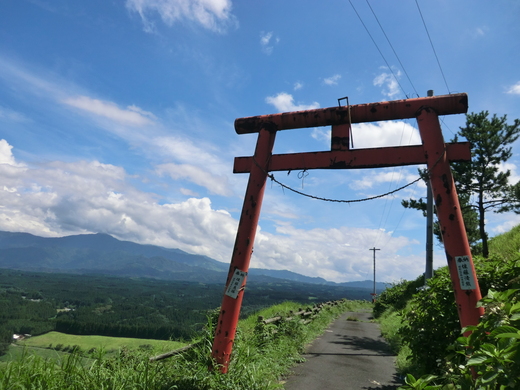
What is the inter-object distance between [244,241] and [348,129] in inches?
99.7

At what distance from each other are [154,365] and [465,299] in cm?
424

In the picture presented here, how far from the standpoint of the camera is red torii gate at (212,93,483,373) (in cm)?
407

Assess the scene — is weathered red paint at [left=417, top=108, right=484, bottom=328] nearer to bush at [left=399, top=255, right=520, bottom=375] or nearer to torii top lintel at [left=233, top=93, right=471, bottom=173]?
torii top lintel at [left=233, top=93, right=471, bottom=173]

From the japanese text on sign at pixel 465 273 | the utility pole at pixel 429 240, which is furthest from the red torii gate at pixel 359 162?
the utility pole at pixel 429 240

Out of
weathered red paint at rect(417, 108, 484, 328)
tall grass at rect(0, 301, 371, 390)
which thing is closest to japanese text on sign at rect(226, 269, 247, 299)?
tall grass at rect(0, 301, 371, 390)

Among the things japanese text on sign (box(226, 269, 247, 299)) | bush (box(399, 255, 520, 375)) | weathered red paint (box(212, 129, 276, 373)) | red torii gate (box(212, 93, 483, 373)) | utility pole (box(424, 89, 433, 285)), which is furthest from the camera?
utility pole (box(424, 89, 433, 285))

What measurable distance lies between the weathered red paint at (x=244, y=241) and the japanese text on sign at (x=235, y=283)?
0.20 ft

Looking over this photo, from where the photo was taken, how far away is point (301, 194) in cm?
527

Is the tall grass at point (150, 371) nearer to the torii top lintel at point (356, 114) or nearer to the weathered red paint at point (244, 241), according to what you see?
the weathered red paint at point (244, 241)

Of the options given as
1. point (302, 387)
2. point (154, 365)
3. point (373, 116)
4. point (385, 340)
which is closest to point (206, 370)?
point (154, 365)

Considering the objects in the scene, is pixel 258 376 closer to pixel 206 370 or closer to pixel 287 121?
pixel 206 370

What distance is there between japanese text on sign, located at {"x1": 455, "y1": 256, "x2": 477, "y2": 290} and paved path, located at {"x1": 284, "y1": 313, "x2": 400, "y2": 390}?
253 centimetres

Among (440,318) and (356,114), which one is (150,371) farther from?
(356,114)

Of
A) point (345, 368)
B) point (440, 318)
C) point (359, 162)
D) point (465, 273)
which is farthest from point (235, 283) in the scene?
point (345, 368)
